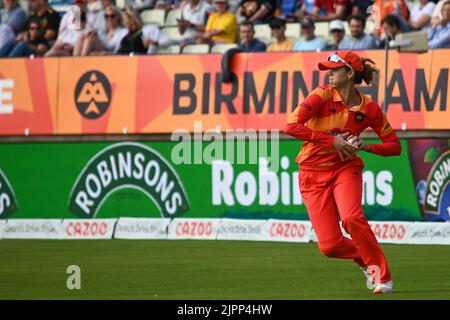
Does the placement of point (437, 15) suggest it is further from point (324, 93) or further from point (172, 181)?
point (324, 93)

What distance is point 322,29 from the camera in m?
22.8

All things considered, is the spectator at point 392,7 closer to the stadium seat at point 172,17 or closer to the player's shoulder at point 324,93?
the stadium seat at point 172,17

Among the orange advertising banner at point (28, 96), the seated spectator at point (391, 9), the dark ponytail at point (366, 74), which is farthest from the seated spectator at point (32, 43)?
the dark ponytail at point (366, 74)

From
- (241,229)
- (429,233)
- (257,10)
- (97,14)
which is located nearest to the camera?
(429,233)

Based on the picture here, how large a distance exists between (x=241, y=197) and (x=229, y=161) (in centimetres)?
63

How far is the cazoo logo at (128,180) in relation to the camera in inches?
859

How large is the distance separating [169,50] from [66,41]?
2.07 metres

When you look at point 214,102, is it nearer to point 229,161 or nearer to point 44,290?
point 229,161

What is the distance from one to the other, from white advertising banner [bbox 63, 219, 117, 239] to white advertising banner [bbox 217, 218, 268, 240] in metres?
2.05

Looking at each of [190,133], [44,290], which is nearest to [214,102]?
[190,133]

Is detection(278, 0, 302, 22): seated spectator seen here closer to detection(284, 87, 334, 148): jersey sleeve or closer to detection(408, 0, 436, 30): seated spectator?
detection(408, 0, 436, 30): seated spectator

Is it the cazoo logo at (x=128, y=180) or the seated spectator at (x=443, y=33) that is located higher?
the seated spectator at (x=443, y=33)

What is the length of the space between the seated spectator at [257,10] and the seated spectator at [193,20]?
0.83 metres

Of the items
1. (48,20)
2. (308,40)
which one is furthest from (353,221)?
(48,20)
